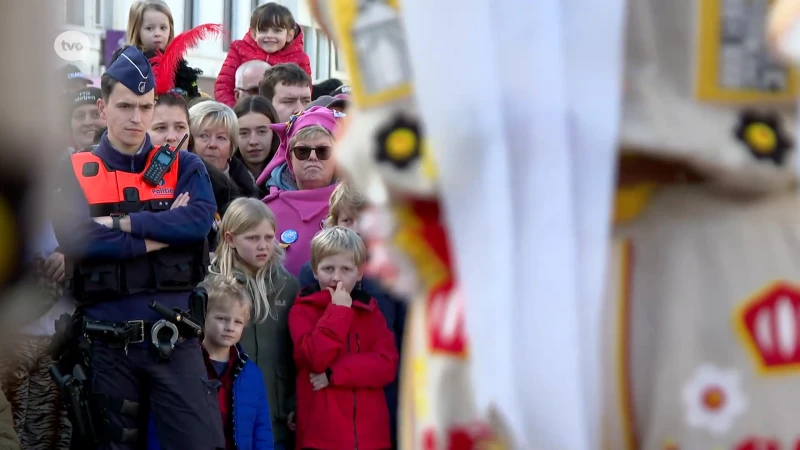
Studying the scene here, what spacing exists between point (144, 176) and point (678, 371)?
11.0 feet

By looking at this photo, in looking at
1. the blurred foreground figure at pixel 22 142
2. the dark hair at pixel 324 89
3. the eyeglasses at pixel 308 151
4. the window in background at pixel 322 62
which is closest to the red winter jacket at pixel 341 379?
the eyeglasses at pixel 308 151

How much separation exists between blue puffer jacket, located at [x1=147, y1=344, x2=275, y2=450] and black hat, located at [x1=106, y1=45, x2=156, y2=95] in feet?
3.47

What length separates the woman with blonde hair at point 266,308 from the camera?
536 centimetres

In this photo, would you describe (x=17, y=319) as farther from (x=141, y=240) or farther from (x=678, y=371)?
(x=141, y=240)

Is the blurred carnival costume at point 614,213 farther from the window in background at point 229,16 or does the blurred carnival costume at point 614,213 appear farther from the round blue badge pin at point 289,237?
the window in background at point 229,16

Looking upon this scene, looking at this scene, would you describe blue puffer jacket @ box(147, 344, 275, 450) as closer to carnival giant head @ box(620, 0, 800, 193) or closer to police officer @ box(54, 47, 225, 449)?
police officer @ box(54, 47, 225, 449)

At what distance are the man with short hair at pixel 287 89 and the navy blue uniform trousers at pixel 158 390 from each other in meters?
2.72

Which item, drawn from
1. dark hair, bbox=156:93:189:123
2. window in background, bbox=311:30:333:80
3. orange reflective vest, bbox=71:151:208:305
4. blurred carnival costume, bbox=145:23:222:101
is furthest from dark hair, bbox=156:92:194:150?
window in background, bbox=311:30:333:80

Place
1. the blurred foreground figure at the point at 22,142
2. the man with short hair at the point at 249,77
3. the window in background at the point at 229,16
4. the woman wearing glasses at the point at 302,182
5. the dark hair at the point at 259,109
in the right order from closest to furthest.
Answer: the blurred foreground figure at the point at 22,142 → the woman wearing glasses at the point at 302,182 → the dark hair at the point at 259,109 → the man with short hair at the point at 249,77 → the window in background at the point at 229,16

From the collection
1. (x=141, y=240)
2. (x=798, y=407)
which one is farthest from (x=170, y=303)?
(x=798, y=407)

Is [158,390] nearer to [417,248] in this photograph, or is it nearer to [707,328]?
[417,248]

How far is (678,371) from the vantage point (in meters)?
1.96

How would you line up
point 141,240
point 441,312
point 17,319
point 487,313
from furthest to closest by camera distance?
point 141,240 → point 441,312 → point 487,313 → point 17,319

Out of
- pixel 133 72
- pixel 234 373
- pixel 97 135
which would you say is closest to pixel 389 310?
pixel 234 373
